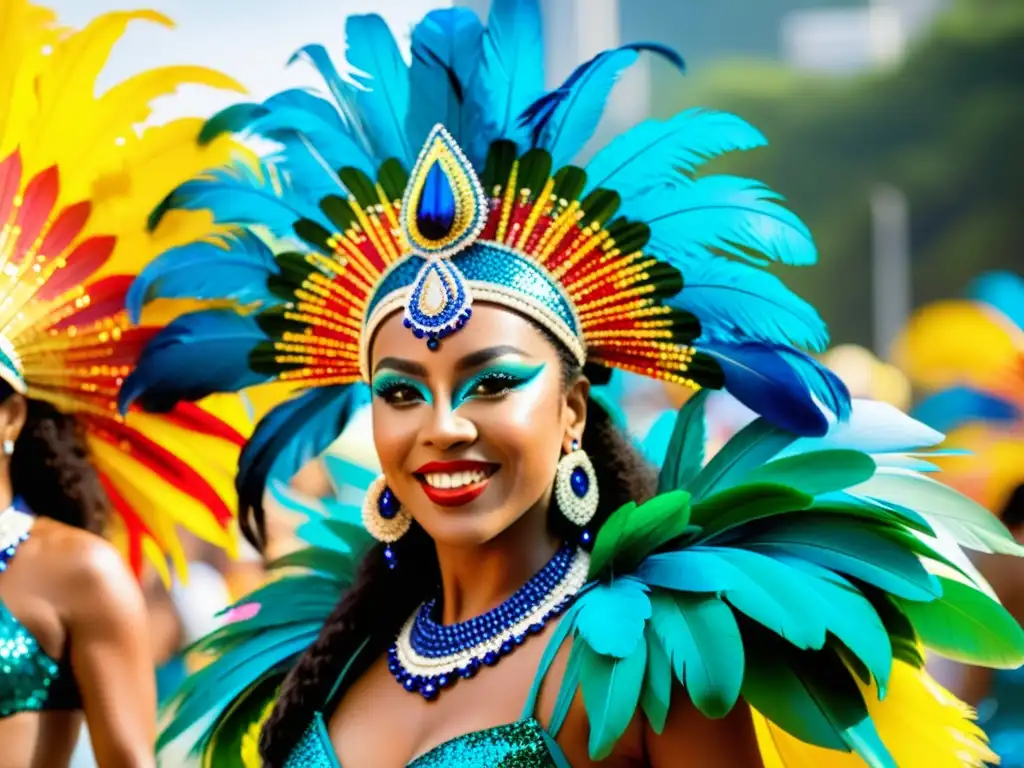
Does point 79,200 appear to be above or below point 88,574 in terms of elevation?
above

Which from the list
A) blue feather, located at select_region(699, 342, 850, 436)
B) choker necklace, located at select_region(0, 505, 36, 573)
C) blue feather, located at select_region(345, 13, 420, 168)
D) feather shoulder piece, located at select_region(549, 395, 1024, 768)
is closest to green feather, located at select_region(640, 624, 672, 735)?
feather shoulder piece, located at select_region(549, 395, 1024, 768)

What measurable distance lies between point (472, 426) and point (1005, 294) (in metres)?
1.94

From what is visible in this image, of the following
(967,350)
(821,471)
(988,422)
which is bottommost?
(988,422)

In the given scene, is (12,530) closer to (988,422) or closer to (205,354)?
(205,354)

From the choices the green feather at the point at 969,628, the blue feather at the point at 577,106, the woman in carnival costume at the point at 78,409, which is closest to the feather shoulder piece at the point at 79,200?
the woman in carnival costume at the point at 78,409

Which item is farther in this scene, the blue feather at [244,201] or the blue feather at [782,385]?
the blue feather at [244,201]

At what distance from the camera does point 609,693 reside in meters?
2.15

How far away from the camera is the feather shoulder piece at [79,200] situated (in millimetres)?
3096

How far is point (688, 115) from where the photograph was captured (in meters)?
2.54

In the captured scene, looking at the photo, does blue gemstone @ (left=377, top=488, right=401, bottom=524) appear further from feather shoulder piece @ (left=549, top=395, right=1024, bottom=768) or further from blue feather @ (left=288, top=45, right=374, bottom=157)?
blue feather @ (left=288, top=45, right=374, bottom=157)

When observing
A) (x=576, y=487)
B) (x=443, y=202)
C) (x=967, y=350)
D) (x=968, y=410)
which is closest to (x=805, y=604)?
(x=576, y=487)

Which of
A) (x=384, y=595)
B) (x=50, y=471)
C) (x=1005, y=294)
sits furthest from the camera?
(x=1005, y=294)

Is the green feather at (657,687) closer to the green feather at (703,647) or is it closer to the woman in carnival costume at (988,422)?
the green feather at (703,647)

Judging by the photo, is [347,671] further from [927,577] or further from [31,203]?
[31,203]
